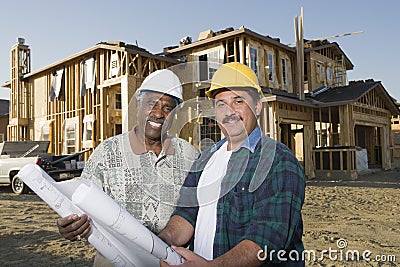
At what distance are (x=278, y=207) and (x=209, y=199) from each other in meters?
0.27

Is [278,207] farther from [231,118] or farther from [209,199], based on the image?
[231,118]

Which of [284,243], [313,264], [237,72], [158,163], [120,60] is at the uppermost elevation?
[120,60]

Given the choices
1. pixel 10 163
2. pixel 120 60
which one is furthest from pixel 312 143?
pixel 10 163

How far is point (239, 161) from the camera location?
1422 mm

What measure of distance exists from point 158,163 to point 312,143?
14.0m

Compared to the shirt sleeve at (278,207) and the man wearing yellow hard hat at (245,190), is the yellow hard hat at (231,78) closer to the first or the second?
the man wearing yellow hard hat at (245,190)

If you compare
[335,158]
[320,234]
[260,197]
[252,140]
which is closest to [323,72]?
[335,158]

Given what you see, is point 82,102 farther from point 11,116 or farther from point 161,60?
point 11,116

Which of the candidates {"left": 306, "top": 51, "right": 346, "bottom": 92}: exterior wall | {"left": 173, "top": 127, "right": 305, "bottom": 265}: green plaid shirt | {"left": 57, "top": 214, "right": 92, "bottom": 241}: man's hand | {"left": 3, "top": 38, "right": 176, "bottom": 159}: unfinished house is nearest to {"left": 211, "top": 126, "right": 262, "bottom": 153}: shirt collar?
{"left": 173, "top": 127, "right": 305, "bottom": 265}: green plaid shirt

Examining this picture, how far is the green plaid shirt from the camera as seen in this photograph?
4.40ft

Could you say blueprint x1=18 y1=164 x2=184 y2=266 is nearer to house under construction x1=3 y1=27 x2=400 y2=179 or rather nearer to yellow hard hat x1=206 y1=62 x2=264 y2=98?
yellow hard hat x1=206 y1=62 x2=264 y2=98

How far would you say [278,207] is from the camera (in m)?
1.34

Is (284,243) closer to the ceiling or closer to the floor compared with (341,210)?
closer to the ceiling

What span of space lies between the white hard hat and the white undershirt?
11.6 inches
